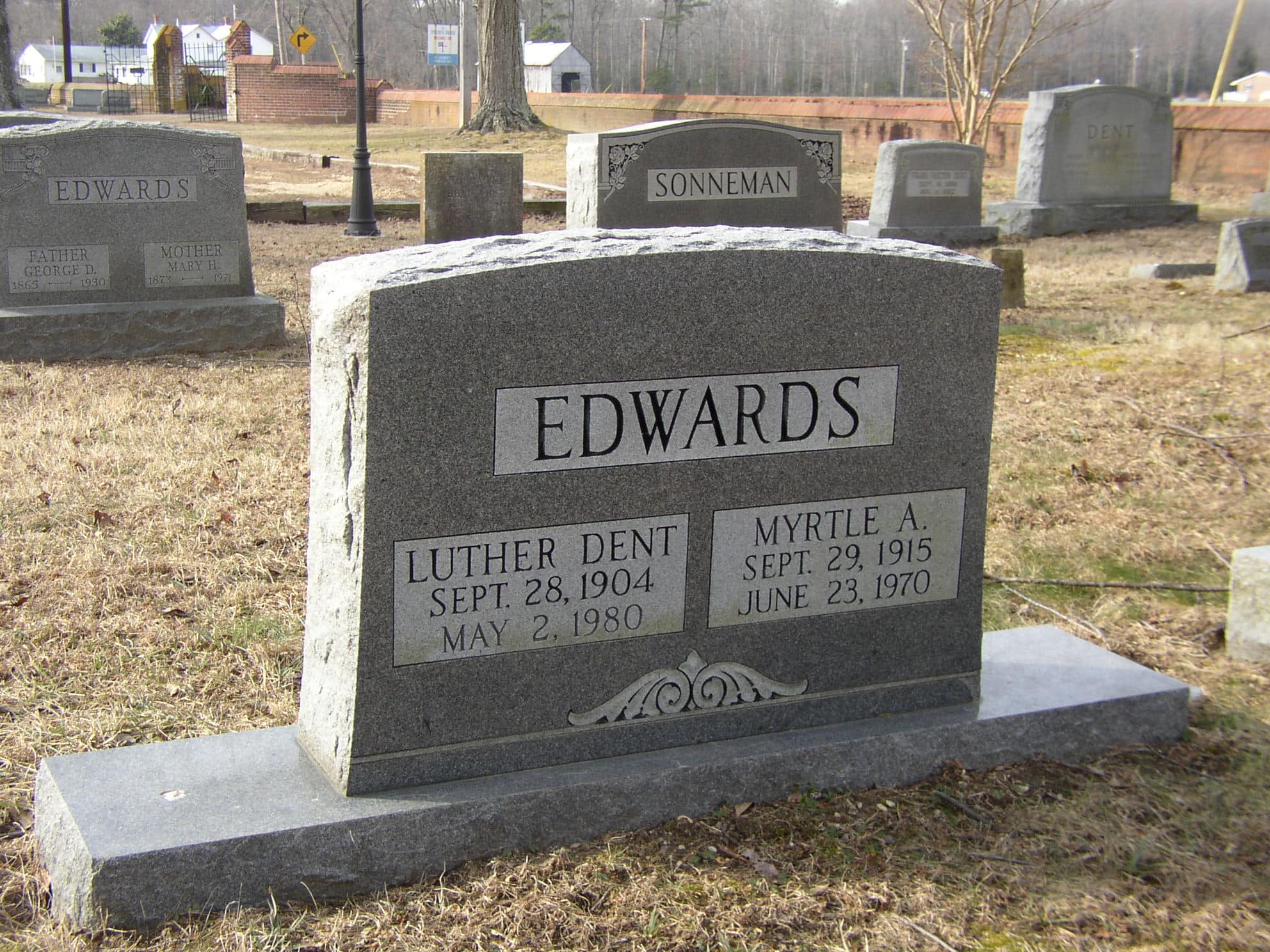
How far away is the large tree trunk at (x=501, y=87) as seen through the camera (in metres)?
27.7

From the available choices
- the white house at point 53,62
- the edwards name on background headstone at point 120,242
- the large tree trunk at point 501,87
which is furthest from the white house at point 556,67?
the edwards name on background headstone at point 120,242

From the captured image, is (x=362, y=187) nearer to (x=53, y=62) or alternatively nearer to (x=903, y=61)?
(x=903, y=61)

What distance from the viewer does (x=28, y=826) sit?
276 centimetres

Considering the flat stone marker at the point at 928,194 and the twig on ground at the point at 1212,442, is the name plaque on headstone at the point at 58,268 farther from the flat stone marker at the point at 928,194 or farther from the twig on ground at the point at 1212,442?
the flat stone marker at the point at 928,194

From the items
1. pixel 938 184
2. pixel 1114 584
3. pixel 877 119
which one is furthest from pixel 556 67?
pixel 1114 584

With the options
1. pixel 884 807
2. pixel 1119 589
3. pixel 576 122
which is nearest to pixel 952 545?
pixel 884 807

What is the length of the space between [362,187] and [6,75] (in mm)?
11752

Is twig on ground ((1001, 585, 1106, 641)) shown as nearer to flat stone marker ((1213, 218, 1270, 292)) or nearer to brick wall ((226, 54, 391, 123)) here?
flat stone marker ((1213, 218, 1270, 292))

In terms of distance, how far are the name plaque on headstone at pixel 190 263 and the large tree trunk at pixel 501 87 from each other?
20.8 meters

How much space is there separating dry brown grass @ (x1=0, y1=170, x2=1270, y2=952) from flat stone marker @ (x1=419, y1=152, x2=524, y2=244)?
402cm

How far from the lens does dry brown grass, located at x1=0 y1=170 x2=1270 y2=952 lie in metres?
2.43

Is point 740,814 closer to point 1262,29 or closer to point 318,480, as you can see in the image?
point 318,480

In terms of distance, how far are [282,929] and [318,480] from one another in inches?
36.2

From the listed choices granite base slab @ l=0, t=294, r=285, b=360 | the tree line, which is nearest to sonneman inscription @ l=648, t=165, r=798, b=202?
granite base slab @ l=0, t=294, r=285, b=360
